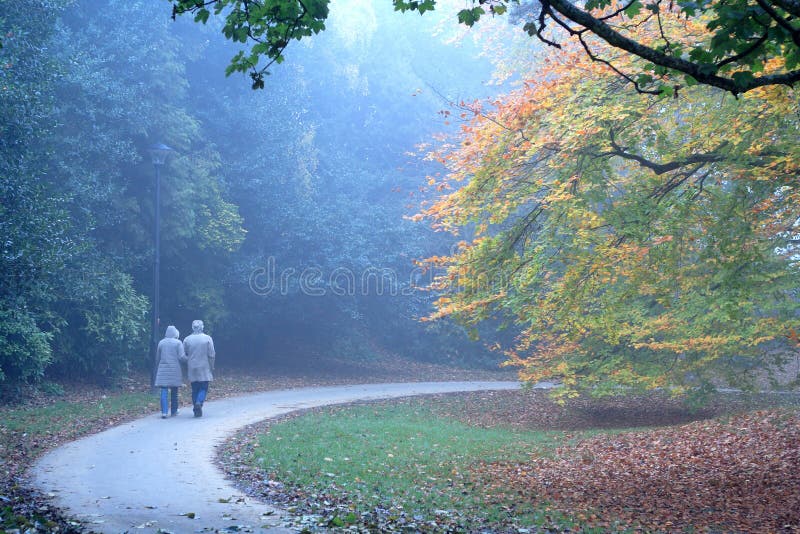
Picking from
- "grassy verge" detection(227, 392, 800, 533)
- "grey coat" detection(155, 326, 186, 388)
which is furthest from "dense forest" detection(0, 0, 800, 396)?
"grey coat" detection(155, 326, 186, 388)

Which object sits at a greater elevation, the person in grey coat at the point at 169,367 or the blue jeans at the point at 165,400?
the person in grey coat at the point at 169,367

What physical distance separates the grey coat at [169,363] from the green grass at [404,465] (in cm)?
233

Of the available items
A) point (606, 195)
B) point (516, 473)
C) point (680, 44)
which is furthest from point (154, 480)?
point (606, 195)

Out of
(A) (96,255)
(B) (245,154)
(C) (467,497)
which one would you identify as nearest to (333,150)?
(B) (245,154)

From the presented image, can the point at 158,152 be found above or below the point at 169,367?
above

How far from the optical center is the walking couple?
45.3 feet

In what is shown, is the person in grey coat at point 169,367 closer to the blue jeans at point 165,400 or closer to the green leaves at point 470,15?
the blue jeans at point 165,400

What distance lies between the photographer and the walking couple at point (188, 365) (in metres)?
13.8

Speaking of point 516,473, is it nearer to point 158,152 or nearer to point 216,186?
point 158,152

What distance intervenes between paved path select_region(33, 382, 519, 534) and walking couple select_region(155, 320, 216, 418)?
0.44m

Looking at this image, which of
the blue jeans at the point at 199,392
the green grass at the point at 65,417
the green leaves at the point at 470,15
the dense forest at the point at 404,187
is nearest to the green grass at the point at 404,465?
the blue jeans at the point at 199,392

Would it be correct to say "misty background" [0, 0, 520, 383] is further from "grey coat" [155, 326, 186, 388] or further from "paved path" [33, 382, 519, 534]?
"paved path" [33, 382, 519, 534]

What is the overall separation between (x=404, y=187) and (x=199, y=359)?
19.0 m

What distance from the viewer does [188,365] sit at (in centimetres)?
1390
